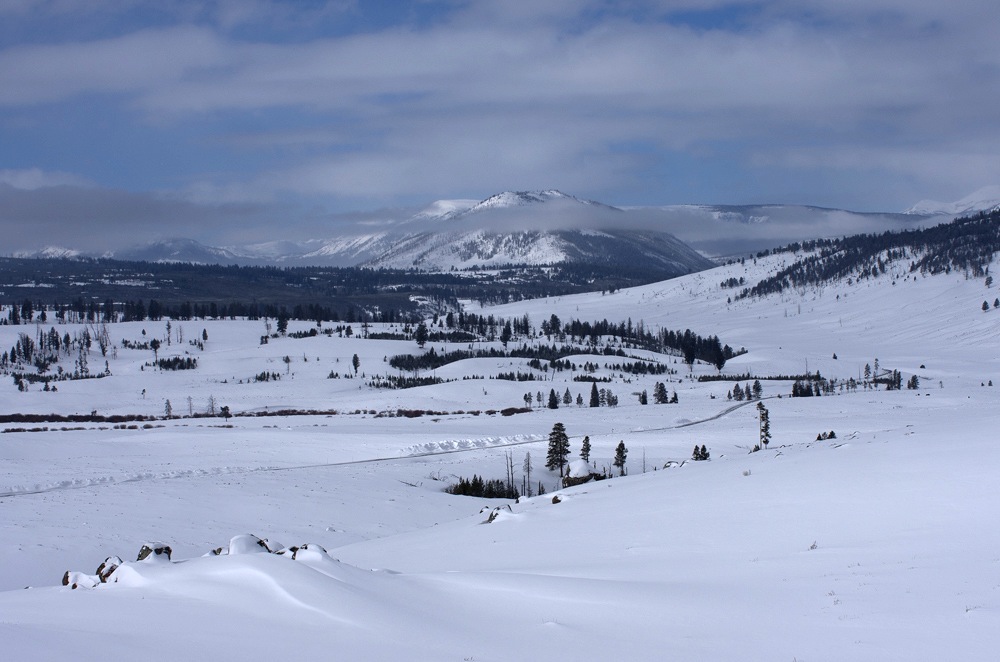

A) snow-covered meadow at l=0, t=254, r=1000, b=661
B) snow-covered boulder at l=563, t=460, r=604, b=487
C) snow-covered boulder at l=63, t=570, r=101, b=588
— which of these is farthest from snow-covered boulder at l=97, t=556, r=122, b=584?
snow-covered boulder at l=563, t=460, r=604, b=487

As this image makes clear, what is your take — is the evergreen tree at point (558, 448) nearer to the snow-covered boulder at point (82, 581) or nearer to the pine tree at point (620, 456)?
the pine tree at point (620, 456)

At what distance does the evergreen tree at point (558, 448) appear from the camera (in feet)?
214

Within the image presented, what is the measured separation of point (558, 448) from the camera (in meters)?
66.2

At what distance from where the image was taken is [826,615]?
13875mm

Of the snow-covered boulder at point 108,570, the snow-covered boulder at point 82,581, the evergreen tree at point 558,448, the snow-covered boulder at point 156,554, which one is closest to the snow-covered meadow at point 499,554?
the snow-covered boulder at point 82,581

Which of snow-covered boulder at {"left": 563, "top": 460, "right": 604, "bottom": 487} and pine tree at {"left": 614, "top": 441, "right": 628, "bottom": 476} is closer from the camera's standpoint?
snow-covered boulder at {"left": 563, "top": 460, "right": 604, "bottom": 487}

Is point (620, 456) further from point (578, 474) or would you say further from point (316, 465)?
point (316, 465)

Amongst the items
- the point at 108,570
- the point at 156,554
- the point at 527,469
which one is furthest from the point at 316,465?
the point at 108,570

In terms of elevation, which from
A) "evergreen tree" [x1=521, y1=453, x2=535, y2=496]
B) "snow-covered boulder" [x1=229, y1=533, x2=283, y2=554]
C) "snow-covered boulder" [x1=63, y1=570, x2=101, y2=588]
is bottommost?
"evergreen tree" [x1=521, y1=453, x2=535, y2=496]

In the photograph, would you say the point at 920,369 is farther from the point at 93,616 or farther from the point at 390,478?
the point at 93,616

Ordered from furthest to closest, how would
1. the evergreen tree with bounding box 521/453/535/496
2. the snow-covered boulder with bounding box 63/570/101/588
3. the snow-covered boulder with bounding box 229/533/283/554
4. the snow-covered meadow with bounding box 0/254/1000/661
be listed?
the evergreen tree with bounding box 521/453/535/496 → the snow-covered boulder with bounding box 229/533/283/554 → the snow-covered boulder with bounding box 63/570/101/588 → the snow-covered meadow with bounding box 0/254/1000/661

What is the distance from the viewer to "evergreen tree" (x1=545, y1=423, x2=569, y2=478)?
65375 millimetres

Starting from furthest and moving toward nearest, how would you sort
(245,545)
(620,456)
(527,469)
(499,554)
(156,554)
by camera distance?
1. (527,469)
2. (620,456)
3. (499,554)
4. (245,545)
5. (156,554)

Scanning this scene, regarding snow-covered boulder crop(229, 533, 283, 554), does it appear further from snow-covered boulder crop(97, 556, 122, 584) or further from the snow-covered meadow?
snow-covered boulder crop(97, 556, 122, 584)
